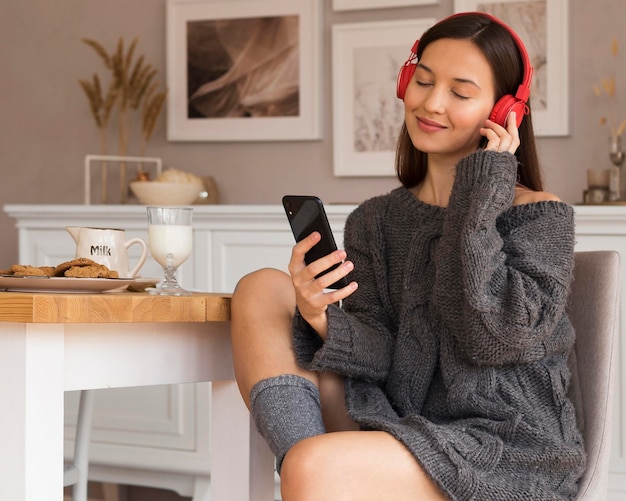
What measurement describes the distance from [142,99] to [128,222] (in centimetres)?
73

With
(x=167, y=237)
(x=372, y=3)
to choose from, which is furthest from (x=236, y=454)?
(x=372, y=3)

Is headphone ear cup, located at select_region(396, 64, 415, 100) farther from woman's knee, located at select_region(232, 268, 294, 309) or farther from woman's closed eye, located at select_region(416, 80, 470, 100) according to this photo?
woman's knee, located at select_region(232, 268, 294, 309)

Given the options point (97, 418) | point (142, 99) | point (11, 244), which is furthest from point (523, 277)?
point (11, 244)

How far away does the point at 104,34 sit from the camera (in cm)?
352

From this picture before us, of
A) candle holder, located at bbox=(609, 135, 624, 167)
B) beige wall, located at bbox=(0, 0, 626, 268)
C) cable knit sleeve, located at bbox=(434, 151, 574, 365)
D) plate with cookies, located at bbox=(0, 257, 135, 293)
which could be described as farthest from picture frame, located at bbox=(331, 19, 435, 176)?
plate with cookies, located at bbox=(0, 257, 135, 293)

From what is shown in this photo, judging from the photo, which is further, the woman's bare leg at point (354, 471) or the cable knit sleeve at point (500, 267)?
the cable knit sleeve at point (500, 267)

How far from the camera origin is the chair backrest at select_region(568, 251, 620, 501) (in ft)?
4.97

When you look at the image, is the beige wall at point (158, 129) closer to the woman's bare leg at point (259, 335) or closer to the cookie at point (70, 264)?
the woman's bare leg at point (259, 335)

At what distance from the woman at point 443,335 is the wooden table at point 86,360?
106 mm

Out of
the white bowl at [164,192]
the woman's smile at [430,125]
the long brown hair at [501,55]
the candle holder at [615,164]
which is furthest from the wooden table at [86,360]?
the candle holder at [615,164]

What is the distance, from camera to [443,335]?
1530 mm

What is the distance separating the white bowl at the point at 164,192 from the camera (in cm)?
305

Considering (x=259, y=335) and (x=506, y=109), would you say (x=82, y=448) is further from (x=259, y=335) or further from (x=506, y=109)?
(x=506, y=109)

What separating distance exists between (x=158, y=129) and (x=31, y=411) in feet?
7.50
